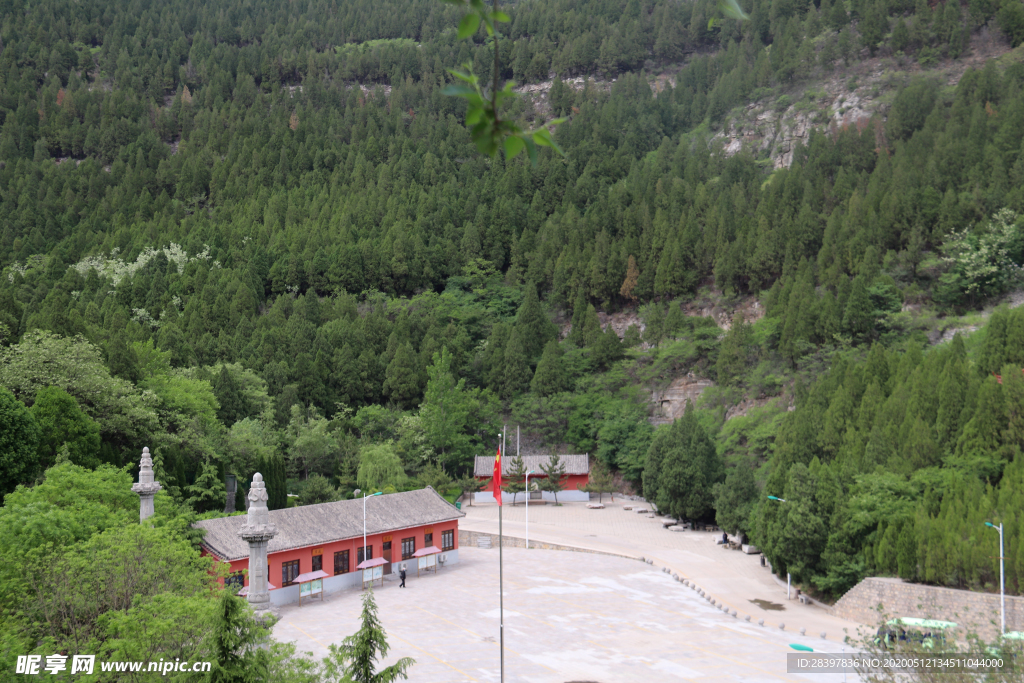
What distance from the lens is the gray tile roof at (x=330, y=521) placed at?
1271 inches

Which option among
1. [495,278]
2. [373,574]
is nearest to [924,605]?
[373,574]

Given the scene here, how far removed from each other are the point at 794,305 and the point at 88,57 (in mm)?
112898

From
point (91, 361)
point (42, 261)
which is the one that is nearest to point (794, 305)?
point (91, 361)

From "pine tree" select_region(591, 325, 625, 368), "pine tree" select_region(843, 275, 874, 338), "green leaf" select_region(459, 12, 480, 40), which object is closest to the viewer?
"green leaf" select_region(459, 12, 480, 40)

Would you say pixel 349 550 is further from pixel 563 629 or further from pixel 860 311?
pixel 860 311

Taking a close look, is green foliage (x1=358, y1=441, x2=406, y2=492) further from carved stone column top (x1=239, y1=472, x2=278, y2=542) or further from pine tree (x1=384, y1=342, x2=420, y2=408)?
carved stone column top (x1=239, y1=472, x2=278, y2=542)

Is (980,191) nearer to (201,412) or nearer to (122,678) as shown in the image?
(201,412)

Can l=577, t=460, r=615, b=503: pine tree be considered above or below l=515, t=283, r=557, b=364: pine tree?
below

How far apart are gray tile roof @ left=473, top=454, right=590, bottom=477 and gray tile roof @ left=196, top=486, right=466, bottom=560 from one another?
1665 cm

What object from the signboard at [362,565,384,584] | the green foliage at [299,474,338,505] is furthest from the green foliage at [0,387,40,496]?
the green foliage at [299,474,338,505]

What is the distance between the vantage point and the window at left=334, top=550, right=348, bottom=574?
36.7 meters

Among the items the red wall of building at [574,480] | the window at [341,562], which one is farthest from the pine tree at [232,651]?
the red wall of building at [574,480]

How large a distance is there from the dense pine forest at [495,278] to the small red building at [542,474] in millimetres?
1776

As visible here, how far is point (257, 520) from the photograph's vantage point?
27344 millimetres
